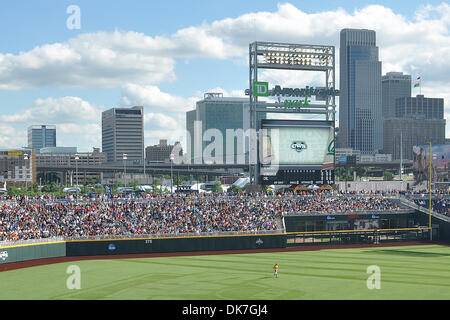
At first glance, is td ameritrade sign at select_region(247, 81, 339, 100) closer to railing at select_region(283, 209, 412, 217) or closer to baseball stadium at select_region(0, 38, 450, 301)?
baseball stadium at select_region(0, 38, 450, 301)

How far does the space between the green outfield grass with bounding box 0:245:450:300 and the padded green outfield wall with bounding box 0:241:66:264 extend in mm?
2626

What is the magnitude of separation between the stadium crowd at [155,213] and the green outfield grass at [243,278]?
4.74 metres

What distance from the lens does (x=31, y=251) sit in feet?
129

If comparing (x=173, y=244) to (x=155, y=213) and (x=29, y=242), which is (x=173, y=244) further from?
(x=29, y=242)

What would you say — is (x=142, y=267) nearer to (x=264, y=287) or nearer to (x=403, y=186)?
(x=264, y=287)

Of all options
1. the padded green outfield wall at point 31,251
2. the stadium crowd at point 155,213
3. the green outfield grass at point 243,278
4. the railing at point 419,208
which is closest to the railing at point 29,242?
the padded green outfield wall at point 31,251

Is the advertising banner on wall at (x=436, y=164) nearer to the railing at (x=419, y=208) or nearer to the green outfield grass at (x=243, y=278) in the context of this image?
the railing at (x=419, y=208)

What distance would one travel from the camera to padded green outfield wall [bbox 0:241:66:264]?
3759 centimetres

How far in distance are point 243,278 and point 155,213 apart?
19.2 m

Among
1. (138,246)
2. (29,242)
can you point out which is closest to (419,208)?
(138,246)

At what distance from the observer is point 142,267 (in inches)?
1406

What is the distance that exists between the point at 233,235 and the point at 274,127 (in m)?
17.1

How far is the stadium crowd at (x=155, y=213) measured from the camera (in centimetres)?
4291

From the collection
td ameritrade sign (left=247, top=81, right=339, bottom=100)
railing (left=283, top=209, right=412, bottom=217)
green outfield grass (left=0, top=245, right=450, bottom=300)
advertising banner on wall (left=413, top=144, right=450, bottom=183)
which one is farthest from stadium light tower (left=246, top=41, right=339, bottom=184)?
advertising banner on wall (left=413, top=144, right=450, bottom=183)
